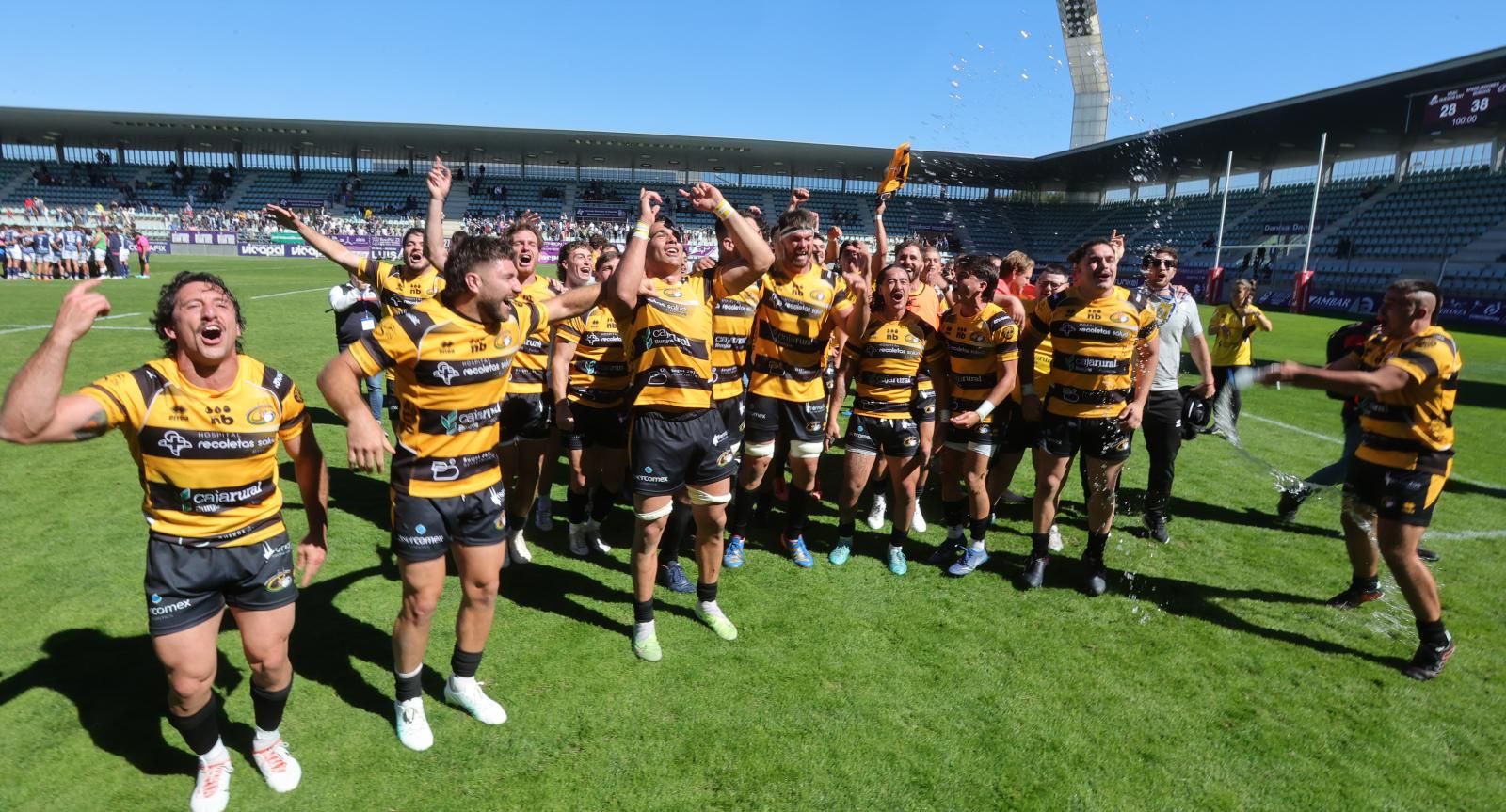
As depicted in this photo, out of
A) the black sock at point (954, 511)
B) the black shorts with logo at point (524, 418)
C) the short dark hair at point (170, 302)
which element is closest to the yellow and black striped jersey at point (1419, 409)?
the black sock at point (954, 511)

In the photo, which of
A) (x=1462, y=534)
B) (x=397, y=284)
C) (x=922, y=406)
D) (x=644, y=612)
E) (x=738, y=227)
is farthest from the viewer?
(x=1462, y=534)

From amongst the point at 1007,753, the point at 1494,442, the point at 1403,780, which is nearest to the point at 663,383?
the point at 1007,753

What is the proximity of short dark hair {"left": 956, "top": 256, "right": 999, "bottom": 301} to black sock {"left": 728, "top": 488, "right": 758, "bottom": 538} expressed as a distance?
90.7 inches

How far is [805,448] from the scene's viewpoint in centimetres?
540

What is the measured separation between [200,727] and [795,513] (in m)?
3.79

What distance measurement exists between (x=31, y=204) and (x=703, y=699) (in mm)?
59034

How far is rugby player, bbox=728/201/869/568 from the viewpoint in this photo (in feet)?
17.0

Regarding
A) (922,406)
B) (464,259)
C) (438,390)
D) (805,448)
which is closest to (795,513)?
(805,448)

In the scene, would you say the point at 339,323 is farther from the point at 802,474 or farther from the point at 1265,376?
the point at 1265,376

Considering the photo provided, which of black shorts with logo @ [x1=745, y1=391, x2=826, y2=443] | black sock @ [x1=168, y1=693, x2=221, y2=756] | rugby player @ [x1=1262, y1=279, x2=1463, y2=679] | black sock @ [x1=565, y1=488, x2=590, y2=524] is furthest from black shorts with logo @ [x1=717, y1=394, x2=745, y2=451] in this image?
rugby player @ [x1=1262, y1=279, x2=1463, y2=679]

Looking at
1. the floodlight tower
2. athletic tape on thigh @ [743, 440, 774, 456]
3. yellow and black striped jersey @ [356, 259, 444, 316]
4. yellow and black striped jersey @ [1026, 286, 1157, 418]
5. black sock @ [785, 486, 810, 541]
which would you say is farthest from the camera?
the floodlight tower

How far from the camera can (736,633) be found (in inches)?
185

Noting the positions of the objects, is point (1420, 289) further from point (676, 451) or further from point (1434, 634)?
point (676, 451)

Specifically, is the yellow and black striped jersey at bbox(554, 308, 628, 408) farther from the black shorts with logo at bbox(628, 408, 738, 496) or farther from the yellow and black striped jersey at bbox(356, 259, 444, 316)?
the yellow and black striped jersey at bbox(356, 259, 444, 316)
